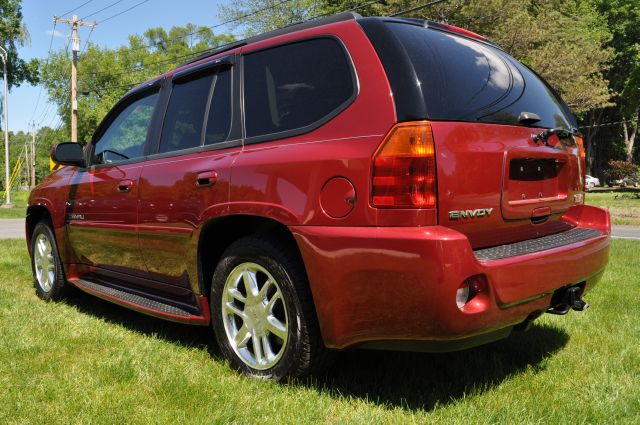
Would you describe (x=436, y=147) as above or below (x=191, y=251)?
above

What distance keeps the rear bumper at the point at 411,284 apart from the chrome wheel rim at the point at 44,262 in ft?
11.1

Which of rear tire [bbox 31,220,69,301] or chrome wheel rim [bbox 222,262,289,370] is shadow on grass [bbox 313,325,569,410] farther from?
rear tire [bbox 31,220,69,301]

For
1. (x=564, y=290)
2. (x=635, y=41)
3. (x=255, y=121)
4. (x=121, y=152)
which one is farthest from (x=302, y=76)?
(x=635, y=41)

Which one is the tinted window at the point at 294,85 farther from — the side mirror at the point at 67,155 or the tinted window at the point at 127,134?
the side mirror at the point at 67,155

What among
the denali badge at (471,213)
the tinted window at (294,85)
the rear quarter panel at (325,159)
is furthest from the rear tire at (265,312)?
the denali badge at (471,213)

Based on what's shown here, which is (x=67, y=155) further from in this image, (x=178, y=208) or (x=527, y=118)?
(x=527, y=118)

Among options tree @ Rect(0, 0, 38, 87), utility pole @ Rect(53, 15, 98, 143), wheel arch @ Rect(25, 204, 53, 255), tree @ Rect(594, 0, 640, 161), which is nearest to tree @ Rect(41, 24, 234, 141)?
tree @ Rect(0, 0, 38, 87)

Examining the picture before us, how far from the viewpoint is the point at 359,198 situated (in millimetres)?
2373

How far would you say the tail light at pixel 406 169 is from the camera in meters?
2.31

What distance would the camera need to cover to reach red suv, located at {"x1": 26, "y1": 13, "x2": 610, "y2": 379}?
7.62 feet

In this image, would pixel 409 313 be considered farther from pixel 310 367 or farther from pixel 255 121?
pixel 255 121

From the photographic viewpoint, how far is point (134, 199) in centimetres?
375

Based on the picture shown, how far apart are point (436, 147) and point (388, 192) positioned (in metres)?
0.28

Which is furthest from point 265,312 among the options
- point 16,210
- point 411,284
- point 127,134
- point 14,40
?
point 14,40
